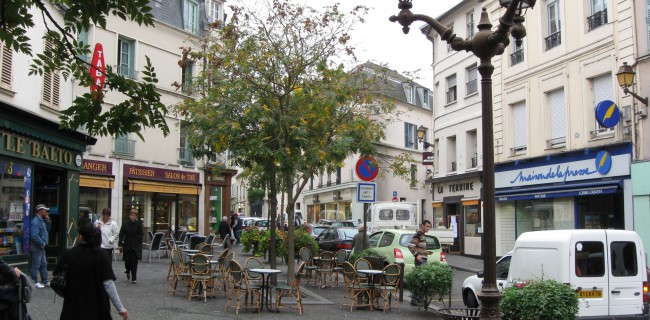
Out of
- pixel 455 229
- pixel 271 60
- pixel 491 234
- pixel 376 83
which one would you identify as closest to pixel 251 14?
pixel 271 60

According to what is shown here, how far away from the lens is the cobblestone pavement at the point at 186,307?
10.4m

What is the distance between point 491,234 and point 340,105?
879cm

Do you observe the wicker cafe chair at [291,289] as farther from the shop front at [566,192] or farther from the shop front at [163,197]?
the shop front at [163,197]

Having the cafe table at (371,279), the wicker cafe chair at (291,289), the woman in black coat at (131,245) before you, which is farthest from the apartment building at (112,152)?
the cafe table at (371,279)

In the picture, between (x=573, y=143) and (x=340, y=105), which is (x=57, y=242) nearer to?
(x=340, y=105)

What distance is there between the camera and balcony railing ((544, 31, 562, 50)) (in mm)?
21438

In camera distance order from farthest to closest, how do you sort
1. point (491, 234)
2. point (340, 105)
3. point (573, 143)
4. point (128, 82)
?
point (573, 143)
point (340, 105)
point (128, 82)
point (491, 234)

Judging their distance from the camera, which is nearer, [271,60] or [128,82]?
[128,82]

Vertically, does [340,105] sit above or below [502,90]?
below

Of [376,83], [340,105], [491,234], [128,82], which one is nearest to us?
[491,234]

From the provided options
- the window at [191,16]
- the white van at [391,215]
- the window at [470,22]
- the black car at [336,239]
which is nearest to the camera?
the black car at [336,239]

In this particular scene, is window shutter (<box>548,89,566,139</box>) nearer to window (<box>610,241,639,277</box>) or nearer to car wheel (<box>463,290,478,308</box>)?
car wheel (<box>463,290,478,308</box>)

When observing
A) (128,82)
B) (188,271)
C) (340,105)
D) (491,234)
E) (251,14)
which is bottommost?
(188,271)

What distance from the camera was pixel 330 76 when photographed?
1415 centimetres
